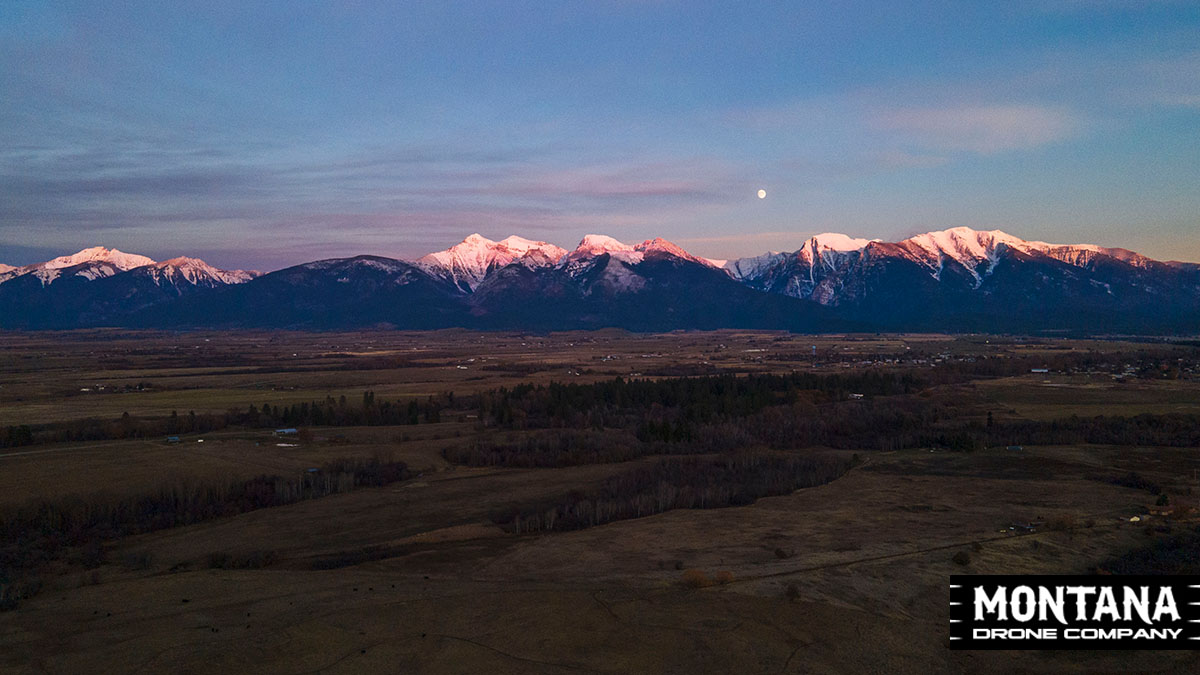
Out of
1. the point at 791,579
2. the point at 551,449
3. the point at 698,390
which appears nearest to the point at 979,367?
the point at 698,390

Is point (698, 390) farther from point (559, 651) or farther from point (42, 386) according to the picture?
point (42, 386)

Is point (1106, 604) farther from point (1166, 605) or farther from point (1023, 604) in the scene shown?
point (1023, 604)

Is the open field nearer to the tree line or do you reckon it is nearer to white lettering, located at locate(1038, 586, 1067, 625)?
the tree line

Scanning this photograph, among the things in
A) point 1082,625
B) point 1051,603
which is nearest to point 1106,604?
point 1082,625

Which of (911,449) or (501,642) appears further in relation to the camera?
(911,449)

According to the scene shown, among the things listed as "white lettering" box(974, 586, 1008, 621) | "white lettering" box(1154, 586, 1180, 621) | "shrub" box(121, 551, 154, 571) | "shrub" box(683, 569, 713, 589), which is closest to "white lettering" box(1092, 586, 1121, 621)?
"white lettering" box(1154, 586, 1180, 621)

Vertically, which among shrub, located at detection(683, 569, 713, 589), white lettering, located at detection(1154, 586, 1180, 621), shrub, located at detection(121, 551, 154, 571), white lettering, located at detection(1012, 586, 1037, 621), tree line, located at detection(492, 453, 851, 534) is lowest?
tree line, located at detection(492, 453, 851, 534)
